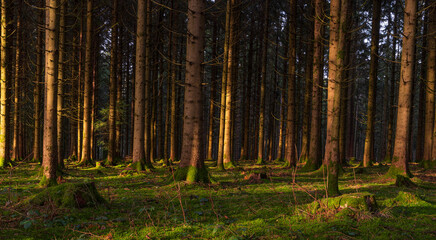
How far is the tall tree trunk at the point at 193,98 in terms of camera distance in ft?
30.9

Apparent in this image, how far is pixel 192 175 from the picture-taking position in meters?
9.14

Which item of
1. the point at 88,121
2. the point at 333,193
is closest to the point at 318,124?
the point at 333,193

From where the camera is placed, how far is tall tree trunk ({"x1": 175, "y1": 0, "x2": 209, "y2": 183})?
9.43 metres

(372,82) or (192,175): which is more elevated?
(372,82)

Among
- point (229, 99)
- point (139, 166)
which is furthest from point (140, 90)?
point (229, 99)

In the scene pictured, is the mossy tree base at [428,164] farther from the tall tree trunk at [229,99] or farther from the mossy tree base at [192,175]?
the mossy tree base at [192,175]

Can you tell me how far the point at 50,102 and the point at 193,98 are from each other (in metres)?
4.39

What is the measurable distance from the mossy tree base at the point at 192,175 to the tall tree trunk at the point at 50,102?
3781mm

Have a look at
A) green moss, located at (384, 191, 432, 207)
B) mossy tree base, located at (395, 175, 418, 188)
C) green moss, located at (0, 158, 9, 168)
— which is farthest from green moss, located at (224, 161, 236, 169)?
green moss, located at (0, 158, 9, 168)

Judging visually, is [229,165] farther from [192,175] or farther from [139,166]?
[192,175]

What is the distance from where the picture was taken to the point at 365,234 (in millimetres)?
4238

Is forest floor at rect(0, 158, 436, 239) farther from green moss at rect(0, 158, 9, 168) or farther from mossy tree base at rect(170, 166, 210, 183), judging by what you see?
green moss at rect(0, 158, 9, 168)

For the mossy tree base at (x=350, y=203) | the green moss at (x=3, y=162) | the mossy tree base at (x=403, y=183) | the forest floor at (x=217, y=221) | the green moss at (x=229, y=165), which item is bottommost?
the green moss at (x=229, y=165)

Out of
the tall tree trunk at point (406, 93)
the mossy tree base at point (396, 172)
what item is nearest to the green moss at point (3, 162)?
the mossy tree base at point (396, 172)
